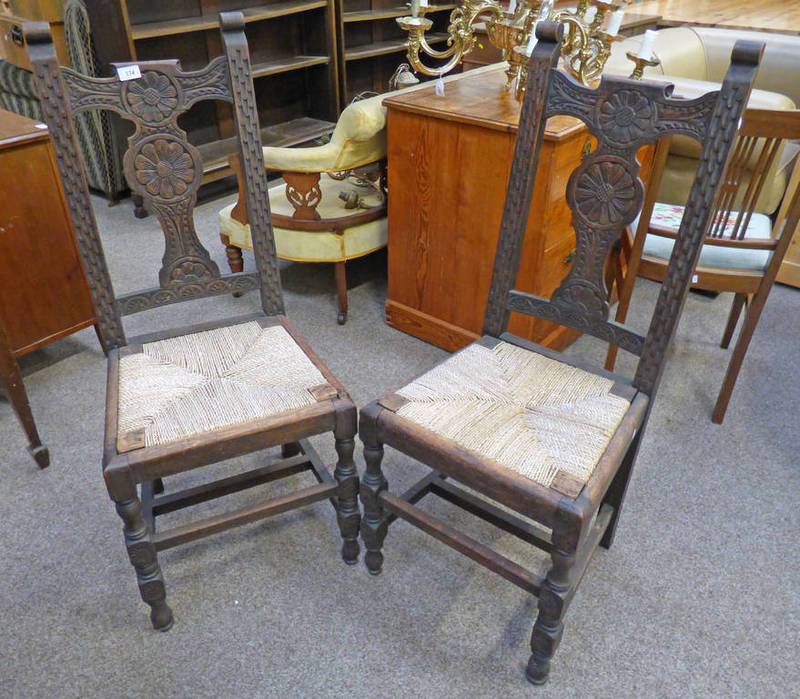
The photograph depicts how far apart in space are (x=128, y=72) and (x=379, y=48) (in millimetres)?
3301

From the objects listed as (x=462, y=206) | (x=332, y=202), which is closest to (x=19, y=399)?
(x=332, y=202)

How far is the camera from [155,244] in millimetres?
2992

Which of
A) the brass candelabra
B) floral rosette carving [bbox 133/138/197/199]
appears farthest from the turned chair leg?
the brass candelabra

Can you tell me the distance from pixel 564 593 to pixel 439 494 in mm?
471

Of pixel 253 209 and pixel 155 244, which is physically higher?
pixel 253 209

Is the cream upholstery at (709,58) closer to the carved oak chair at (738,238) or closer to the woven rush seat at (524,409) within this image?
the carved oak chair at (738,238)

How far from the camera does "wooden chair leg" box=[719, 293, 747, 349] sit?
6.93 ft

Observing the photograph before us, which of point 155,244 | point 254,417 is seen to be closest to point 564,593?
point 254,417

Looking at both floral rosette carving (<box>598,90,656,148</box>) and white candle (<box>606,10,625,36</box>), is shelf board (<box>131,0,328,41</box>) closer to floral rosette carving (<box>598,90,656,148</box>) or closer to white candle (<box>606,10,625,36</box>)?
white candle (<box>606,10,625,36</box>)

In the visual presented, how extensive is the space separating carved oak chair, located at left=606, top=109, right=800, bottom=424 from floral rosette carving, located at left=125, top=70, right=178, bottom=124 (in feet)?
3.97

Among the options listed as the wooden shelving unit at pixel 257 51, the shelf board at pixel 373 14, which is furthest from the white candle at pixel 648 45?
the shelf board at pixel 373 14

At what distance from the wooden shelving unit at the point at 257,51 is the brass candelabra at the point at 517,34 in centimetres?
159

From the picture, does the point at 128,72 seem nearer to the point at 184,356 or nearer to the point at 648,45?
the point at 184,356

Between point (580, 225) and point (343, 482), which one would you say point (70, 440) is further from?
point (580, 225)
